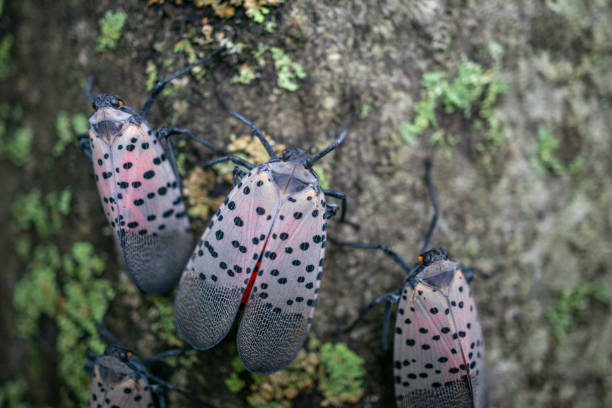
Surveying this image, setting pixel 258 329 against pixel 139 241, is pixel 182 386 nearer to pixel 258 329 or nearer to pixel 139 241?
pixel 258 329

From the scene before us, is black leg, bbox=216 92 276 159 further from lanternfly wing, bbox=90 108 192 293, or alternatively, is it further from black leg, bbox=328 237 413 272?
black leg, bbox=328 237 413 272

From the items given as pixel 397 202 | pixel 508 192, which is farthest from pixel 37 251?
pixel 508 192

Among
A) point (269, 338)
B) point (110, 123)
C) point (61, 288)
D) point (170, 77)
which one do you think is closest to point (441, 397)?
point (269, 338)

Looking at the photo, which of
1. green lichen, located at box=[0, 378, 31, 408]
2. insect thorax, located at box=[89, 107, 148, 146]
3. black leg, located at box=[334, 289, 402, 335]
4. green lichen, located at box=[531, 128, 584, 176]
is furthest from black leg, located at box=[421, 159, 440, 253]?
green lichen, located at box=[0, 378, 31, 408]

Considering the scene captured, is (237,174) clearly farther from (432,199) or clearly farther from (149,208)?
(432,199)

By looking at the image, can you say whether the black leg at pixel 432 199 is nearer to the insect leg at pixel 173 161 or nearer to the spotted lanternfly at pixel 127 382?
the insect leg at pixel 173 161

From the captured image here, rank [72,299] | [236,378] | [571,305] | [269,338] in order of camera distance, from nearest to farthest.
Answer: [269,338], [236,378], [72,299], [571,305]

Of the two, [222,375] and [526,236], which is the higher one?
[526,236]

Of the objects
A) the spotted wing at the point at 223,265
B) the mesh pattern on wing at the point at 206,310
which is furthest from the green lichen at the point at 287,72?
the mesh pattern on wing at the point at 206,310
